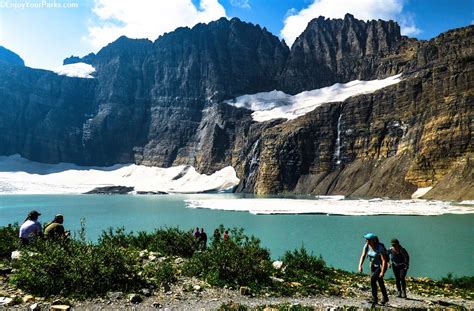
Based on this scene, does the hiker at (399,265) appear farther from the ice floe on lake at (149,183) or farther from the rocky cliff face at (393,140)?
the ice floe on lake at (149,183)

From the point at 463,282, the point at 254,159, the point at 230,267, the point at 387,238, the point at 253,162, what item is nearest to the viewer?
the point at 230,267

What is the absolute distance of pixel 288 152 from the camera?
460 feet

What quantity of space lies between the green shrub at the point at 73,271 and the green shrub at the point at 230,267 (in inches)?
85.3

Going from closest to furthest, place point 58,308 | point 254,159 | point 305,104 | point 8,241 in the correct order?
point 58,308 < point 8,241 < point 254,159 < point 305,104

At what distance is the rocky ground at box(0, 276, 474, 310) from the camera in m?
9.83

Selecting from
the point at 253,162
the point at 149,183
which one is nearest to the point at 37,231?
the point at 253,162

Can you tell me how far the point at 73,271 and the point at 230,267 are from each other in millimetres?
4630

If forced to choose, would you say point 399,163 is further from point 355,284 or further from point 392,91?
point 355,284

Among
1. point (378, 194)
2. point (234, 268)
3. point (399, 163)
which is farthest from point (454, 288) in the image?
point (399, 163)

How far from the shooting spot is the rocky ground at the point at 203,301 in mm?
9828

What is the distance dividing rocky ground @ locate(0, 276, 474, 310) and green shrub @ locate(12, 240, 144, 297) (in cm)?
39

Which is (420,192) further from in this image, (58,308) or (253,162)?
(58,308)

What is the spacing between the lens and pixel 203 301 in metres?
10.8

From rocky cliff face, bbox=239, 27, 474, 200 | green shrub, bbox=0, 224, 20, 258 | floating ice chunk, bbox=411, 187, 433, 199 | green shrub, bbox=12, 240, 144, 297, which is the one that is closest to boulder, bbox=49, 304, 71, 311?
green shrub, bbox=12, 240, 144, 297
